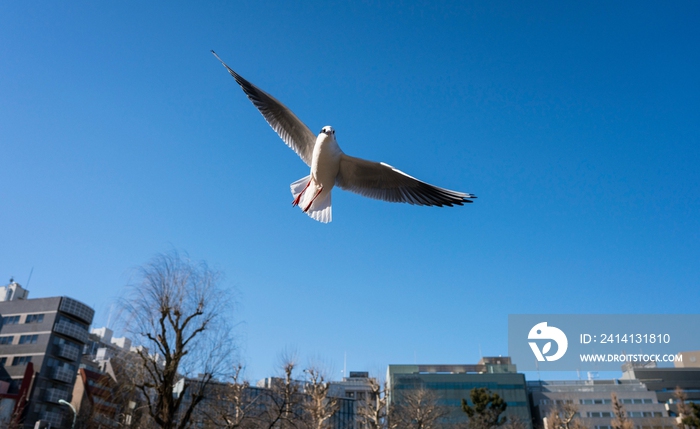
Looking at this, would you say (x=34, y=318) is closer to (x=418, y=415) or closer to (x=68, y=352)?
(x=68, y=352)

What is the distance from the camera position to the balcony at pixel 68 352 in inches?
1521

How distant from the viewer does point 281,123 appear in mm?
9539

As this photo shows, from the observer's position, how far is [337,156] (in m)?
8.68

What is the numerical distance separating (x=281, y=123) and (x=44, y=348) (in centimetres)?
3653

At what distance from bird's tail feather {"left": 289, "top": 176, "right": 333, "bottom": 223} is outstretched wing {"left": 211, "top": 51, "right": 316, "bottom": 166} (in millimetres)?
695

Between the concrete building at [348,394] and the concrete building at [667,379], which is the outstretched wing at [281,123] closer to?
the concrete building at [348,394]

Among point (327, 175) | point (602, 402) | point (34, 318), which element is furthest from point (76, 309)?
point (602, 402)

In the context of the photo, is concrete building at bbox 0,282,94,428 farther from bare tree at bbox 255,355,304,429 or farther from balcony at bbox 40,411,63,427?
bare tree at bbox 255,355,304,429

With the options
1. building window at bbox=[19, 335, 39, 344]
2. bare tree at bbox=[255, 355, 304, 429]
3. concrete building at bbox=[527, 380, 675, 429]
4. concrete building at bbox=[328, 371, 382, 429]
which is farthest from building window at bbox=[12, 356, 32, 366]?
concrete building at bbox=[527, 380, 675, 429]

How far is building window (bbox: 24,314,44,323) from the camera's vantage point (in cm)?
3909

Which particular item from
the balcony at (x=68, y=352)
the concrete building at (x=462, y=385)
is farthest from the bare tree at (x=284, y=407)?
the concrete building at (x=462, y=385)

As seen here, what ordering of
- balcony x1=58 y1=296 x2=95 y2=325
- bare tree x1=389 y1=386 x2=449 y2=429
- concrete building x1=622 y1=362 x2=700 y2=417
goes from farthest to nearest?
concrete building x1=622 y1=362 x2=700 y2=417 < balcony x1=58 y1=296 x2=95 y2=325 < bare tree x1=389 y1=386 x2=449 y2=429

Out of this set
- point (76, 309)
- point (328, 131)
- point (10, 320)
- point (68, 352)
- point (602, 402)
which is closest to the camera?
point (328, 131)

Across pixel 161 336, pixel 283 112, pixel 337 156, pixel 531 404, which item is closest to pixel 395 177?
pixel 337 156
